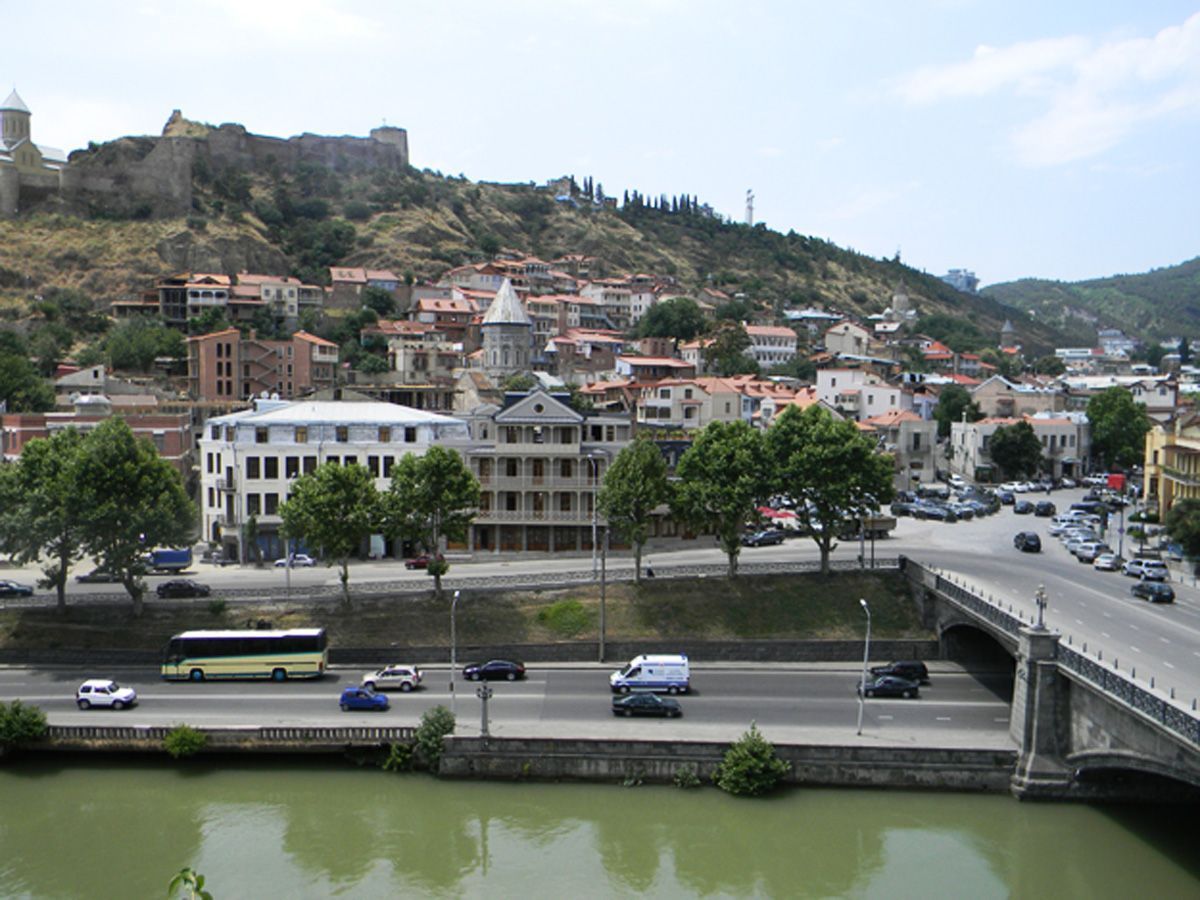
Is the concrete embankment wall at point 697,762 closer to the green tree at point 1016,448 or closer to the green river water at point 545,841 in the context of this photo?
the green river water at point 545,841

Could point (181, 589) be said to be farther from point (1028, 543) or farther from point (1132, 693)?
point (1028, 543)

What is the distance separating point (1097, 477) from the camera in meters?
72.6

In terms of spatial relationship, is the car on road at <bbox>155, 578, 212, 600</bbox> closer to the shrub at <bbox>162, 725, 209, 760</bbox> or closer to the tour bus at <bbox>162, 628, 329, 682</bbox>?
the tour bus at <bbox>162, 628, 329, 682</bbox>

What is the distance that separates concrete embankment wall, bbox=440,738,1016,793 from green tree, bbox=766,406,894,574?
14.5 m

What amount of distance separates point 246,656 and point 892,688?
20767 mm

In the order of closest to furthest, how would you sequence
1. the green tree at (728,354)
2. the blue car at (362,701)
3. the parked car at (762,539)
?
the blue car at (362,701)
the parked car at (762,539)
the green tree at (728,354)

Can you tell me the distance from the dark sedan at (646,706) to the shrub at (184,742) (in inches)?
458

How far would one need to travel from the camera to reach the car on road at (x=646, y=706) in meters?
31.2

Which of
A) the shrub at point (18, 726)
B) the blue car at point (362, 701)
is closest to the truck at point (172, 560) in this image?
the shrub at point (18, 726)

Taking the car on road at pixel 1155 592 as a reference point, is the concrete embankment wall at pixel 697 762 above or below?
below

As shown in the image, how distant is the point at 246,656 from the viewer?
35.4 metres

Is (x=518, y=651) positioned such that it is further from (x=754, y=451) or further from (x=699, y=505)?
(x=754, y=451)

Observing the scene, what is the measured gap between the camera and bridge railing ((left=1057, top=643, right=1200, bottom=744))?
843 inches

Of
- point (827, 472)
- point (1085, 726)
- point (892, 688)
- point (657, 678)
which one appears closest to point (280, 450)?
point (657, 678)
